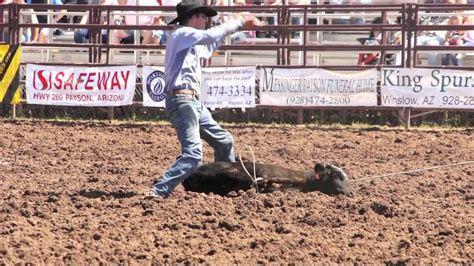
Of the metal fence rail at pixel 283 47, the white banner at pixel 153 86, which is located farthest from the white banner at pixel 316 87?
the white banner at pixel 153 86

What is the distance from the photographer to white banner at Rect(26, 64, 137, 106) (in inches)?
628

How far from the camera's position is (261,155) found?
12039mm

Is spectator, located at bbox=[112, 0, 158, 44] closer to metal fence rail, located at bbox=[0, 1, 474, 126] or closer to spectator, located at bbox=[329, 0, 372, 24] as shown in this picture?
metal fence rail, located at bbox=[0, 1, 474, 126]

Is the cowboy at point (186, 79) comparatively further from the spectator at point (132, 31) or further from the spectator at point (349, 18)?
the spectator at point (132, 31)

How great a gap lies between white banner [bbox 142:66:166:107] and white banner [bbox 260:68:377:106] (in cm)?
163

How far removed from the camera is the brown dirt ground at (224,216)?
6.36 meters

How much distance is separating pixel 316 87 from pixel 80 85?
3927 millimetres

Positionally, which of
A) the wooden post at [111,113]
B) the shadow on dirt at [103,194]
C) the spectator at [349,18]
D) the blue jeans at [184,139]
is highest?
the spectator at [349,18]

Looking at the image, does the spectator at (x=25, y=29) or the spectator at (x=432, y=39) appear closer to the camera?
the spectator at (x=432, y=39)

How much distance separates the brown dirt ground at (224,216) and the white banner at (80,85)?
13.0 ft

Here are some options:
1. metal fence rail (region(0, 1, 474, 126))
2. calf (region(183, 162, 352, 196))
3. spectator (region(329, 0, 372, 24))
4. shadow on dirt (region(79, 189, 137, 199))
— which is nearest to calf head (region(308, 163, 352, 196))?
calf (region(183, 162, 352, 196))

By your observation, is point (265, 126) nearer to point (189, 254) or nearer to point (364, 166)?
point (364, 166)

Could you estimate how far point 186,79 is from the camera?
820 cm

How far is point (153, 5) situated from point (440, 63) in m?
4.93
